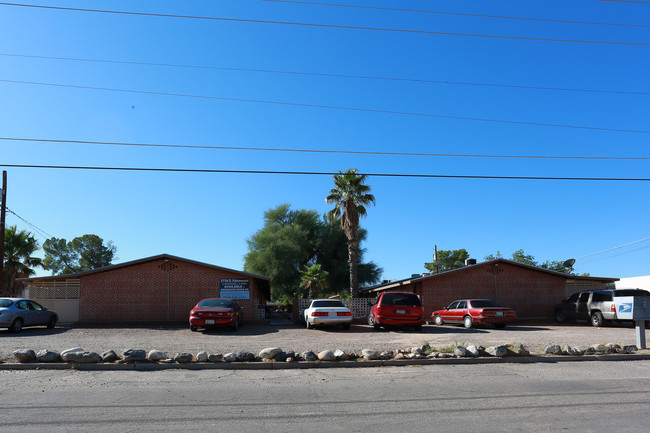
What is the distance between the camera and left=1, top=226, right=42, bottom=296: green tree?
1281 inches

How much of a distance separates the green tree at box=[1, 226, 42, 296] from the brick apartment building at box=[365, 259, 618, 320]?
26.7m

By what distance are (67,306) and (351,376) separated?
20387 mm

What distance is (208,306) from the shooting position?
18.5 meters

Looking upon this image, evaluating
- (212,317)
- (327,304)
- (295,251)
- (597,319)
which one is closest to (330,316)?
(327,304)

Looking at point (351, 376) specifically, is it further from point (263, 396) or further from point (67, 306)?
point (67, 306)

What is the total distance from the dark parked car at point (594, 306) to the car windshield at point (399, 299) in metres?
9.01

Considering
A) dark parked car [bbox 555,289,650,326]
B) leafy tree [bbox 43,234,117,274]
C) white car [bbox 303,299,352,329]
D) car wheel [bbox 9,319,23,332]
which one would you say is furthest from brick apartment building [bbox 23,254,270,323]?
leafy tree [bbox 43,234,117,274]

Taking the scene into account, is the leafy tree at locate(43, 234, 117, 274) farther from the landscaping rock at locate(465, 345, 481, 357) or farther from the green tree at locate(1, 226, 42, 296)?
the landscaping rock at locate(465, 345, 481, 357)

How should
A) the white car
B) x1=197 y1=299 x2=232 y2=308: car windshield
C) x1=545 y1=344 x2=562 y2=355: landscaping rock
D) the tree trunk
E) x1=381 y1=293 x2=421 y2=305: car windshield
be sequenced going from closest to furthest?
x1=545 y1=344 x2=562 y2=355: landscaping rock
x1=197 y1=299 x2=232 y2=308: car windshield
x1=381 y1=293 x2=421 y2=305: car windshield
the white car
the tree trunk

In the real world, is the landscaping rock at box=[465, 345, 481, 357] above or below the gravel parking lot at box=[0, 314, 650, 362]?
above

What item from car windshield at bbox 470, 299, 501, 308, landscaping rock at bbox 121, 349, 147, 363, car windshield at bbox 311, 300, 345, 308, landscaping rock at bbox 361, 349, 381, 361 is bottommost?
landscaping rock at bbox 361, 349, 381, 361

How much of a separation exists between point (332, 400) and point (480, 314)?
15.2 m

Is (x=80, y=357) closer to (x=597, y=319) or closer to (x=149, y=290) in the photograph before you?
(x=149, y=290)

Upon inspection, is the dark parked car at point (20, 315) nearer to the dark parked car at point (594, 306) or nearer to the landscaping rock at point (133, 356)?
the landscaping rock at point (133, 356)
